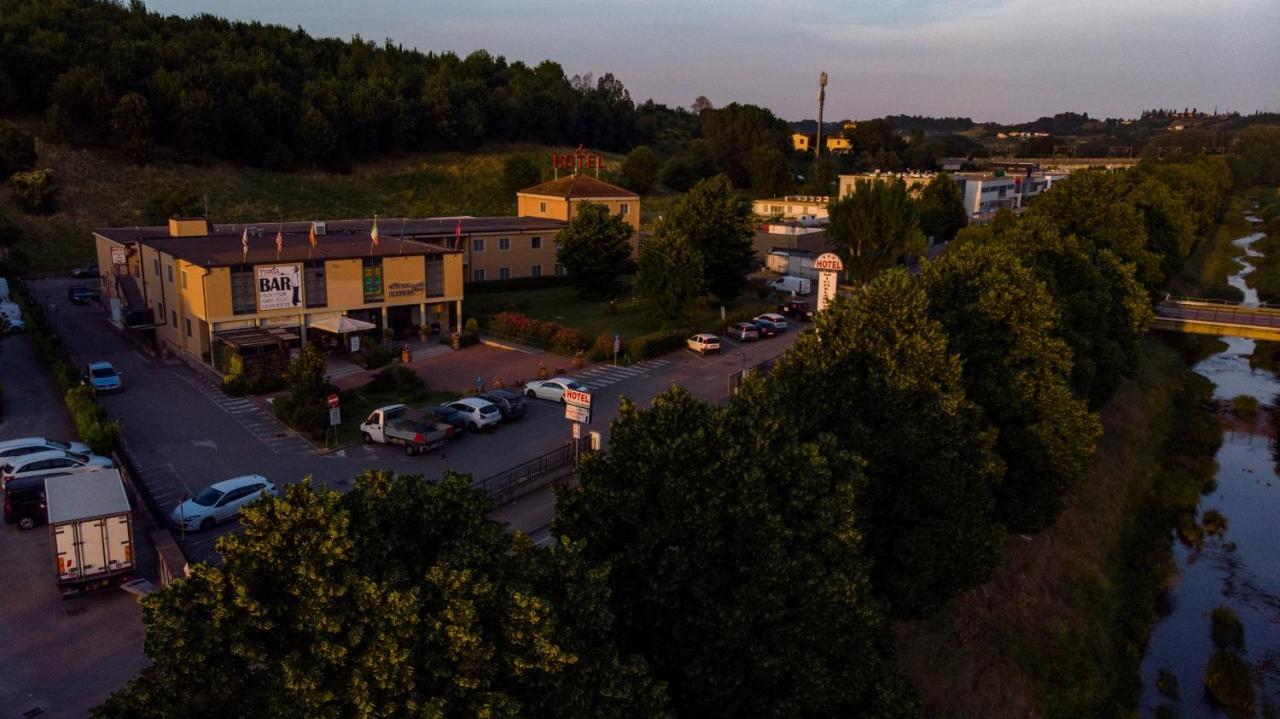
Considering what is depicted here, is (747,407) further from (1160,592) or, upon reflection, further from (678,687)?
(1160,592)

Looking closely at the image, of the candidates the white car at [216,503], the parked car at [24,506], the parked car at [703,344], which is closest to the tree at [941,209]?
the parked car at [703,344]

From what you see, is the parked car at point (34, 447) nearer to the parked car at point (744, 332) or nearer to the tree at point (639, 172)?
the parked car at point (744, 332)

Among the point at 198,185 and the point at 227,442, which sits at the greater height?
the point at 198,185

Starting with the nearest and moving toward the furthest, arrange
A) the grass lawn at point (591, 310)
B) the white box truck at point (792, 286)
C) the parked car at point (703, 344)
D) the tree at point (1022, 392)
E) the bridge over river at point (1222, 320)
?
the tree at point (1022, 392) < the parked car at point (703, 344) < the bridge over river at point (1222, 320) < the grass lawn at point (591, 310) < the white box truck at point (792, 286)

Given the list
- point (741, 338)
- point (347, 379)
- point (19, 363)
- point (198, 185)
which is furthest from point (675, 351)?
point (198, 185)

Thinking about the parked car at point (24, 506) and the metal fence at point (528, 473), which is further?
the metal fence at point (528, 473)

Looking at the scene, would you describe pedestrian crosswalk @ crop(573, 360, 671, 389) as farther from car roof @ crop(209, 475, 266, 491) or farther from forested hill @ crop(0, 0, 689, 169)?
forested hill @ crop(0, 0, 689, 169)

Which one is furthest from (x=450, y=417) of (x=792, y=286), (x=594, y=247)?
(x=792, y=286)
